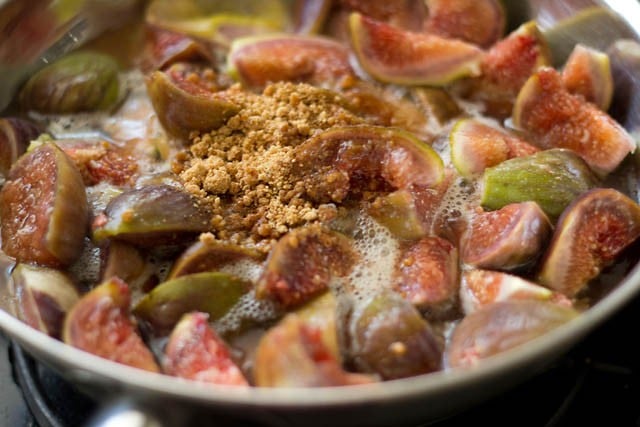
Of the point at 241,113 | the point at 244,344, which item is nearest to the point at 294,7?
the point at 241,113

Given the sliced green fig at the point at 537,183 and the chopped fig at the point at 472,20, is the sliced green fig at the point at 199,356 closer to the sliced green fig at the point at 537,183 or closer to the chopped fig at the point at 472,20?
the sliced green fig at the point at 537,183

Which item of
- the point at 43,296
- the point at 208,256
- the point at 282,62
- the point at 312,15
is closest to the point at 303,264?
the point at 208,256

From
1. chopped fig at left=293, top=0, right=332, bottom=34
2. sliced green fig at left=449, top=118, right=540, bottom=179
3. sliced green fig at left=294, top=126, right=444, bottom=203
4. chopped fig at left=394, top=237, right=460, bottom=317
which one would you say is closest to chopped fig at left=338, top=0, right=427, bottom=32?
chopped fig at left=293, top=0, right=332, bottom=34

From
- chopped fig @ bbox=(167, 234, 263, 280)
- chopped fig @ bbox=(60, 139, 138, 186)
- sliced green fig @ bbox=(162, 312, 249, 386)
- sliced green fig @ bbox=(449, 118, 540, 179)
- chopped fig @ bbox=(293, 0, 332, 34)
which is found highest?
chopped fig @ bbox=(293, 0, 332, 34)

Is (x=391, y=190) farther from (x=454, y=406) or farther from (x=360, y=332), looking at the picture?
(x=454, y=406)

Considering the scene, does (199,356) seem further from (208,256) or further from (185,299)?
(208,256)

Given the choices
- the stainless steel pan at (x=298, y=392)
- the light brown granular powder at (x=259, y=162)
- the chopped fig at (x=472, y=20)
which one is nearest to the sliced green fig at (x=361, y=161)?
the light brown granular powder at (x=259, y=162)

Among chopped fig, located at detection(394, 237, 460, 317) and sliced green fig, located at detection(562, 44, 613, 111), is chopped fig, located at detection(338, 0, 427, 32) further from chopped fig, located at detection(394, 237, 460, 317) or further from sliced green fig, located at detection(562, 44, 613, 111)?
chopped fig, located at detection(394, 237, 460, 317)
